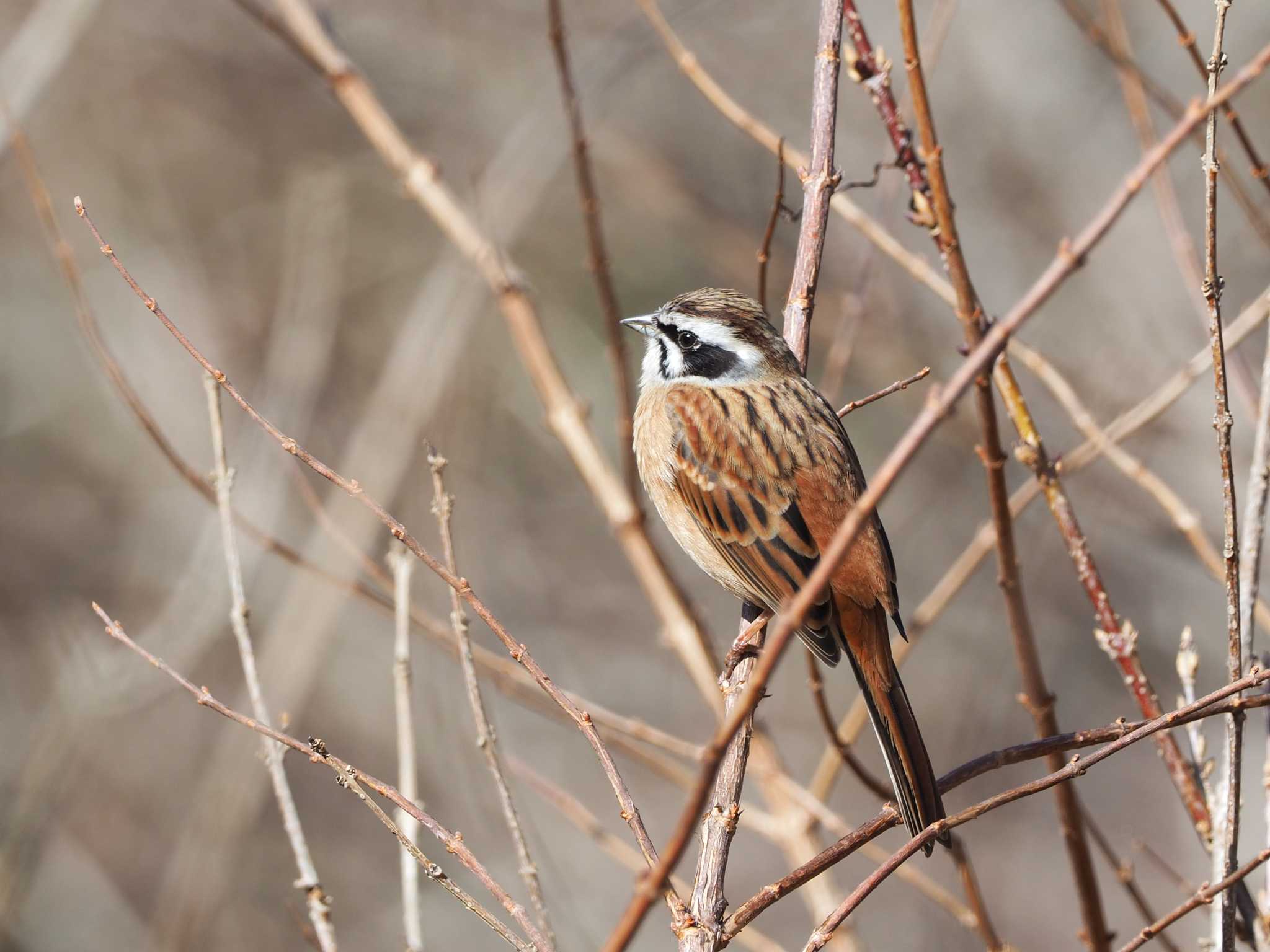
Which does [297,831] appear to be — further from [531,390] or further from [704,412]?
[531,390]

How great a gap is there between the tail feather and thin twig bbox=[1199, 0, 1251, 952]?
0.56m

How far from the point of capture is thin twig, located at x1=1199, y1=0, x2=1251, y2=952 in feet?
7.89

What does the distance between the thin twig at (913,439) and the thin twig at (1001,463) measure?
1308mm

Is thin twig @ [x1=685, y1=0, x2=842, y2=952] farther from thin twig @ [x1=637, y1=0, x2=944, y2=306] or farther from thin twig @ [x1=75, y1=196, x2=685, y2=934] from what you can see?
thin twig @ [x1=637, y1=0, x2=944, y2=306]

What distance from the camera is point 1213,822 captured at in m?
2.71

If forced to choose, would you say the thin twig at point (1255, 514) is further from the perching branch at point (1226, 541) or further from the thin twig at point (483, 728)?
the thin twig at point (483, 728)

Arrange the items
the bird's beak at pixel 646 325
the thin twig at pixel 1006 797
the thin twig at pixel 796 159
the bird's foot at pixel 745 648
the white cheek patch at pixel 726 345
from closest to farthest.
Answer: the thin twig at pixel 1006 797, the bird's foot at pixel 745 648, the thin twig at pixel 796 159, the white cheek patch at pixel 726 345, the bird's beak at pixel 646 325

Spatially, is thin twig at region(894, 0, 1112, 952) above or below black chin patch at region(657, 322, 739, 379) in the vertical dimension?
below

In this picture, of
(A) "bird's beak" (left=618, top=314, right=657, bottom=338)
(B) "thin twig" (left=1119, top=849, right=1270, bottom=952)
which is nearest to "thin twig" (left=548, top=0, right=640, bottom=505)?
(A) "bird's beak" (left=618, top=314, right=657, bottom=338)

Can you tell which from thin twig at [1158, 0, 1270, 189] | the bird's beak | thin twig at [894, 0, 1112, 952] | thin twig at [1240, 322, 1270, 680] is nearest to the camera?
thin twig at [1240, 322, 1270, 680]

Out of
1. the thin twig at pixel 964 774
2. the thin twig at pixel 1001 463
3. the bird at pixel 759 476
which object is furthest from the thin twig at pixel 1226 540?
the bird at pixel 759 476

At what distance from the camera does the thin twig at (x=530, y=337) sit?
13.4 ft

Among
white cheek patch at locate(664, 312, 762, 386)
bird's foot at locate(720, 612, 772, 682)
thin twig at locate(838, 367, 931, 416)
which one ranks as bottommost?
bird's foot at locate(720, 612, 772, 682)

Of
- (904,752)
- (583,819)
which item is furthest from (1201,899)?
(583,819)
